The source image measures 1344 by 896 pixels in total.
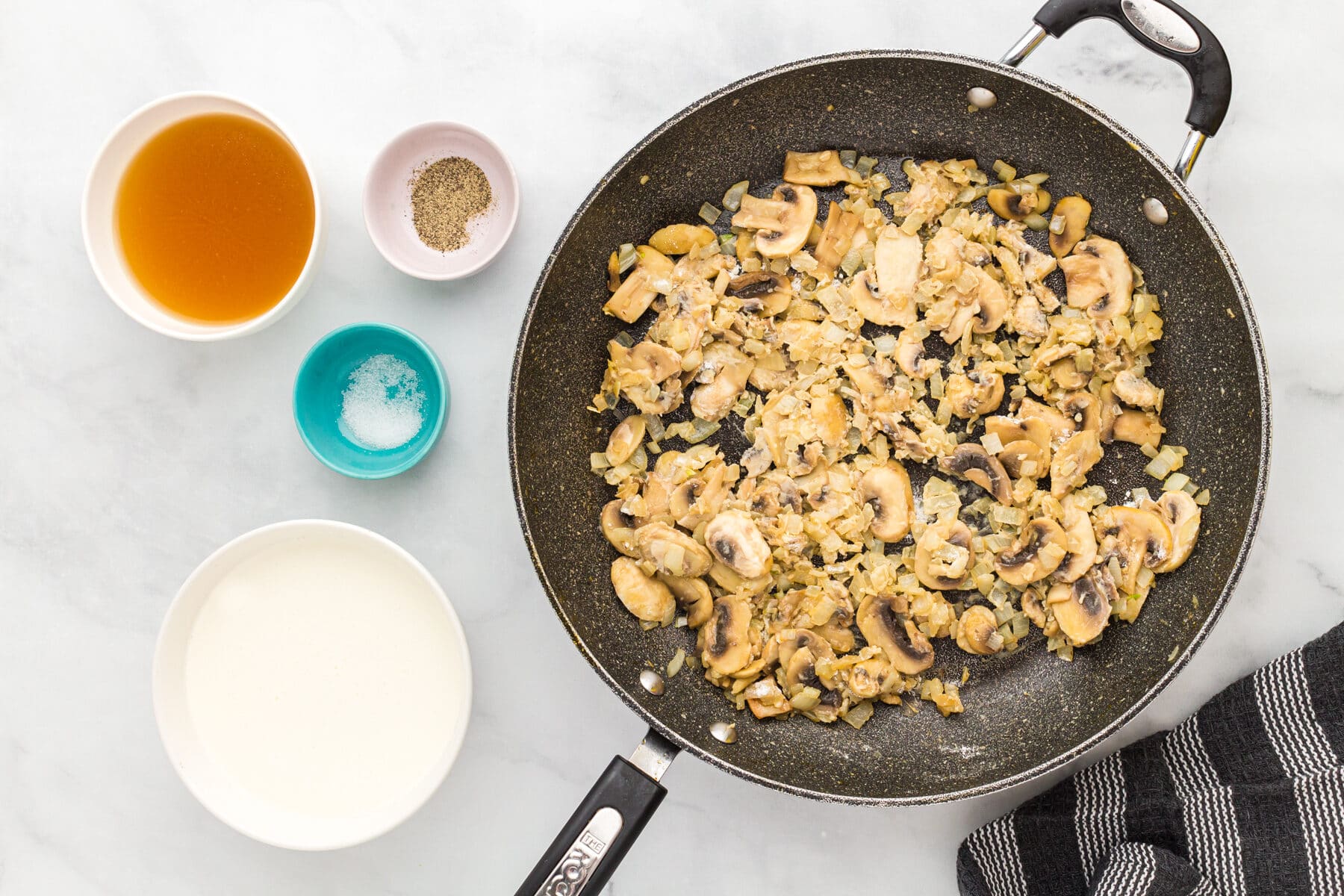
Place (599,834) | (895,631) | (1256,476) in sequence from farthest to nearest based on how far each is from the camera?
(895,631) < (1256,476) < (599,834)

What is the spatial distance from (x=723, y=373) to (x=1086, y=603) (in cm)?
87

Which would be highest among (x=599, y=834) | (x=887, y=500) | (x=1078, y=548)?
(x=1078, y=548)

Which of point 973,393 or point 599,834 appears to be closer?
point 599,834

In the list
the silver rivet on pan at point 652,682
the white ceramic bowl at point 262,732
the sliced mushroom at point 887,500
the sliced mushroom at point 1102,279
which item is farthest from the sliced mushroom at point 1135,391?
the white ceramic bowl at point 262,732

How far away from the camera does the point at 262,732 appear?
1990 mm

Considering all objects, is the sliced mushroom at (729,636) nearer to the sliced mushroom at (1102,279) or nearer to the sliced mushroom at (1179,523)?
the sliced mushroom at (1179,523)

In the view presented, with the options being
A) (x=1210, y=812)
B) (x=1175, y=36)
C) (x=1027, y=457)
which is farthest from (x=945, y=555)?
(x=1175, y=36)

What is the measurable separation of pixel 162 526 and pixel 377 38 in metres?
1.16

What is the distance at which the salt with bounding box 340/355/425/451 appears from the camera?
203 cm

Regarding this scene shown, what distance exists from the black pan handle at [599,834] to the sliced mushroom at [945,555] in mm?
708

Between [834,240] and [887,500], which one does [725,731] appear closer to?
[887,500]

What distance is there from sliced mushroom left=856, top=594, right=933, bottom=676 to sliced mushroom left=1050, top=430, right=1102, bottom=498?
0.40 meters

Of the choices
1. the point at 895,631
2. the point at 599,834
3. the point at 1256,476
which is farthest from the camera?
the point at 895,631

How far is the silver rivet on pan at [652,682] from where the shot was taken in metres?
2.02
